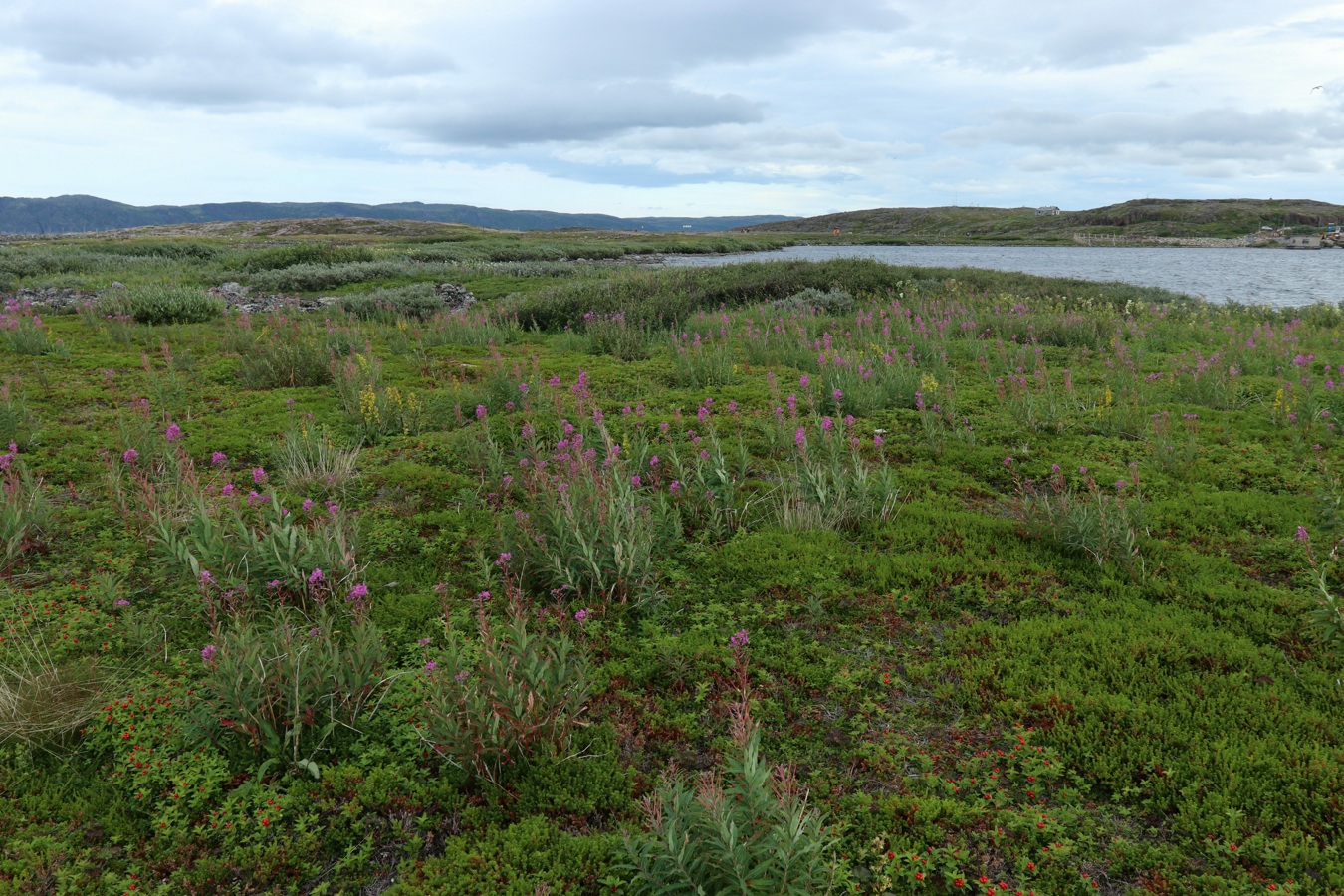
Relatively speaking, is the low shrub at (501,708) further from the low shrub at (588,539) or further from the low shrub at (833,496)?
the low shrub at (833,496)

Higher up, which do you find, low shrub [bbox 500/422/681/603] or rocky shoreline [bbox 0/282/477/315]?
rocky shoreline [bbox 0/282/477/315]

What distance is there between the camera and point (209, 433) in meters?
7.79

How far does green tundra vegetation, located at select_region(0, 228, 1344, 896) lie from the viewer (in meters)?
2.90

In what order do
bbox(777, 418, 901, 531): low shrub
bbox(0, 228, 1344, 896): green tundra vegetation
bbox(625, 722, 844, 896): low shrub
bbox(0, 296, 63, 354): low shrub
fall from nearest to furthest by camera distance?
bbox(625, 722, 844, 896): low shrub, bbox(0, 228, 1344, 896): green tundra vegetation, bbox(777, 418, 901, 531): low shrub, bbox(0, 296, 63, 354): low shrub

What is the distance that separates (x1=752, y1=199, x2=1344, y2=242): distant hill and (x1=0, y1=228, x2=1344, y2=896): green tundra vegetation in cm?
10482

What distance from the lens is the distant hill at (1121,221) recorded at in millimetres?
101250

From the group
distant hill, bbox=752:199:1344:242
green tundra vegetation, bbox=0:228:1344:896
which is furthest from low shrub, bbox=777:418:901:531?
distant hill, bbox=752:199:1344:242

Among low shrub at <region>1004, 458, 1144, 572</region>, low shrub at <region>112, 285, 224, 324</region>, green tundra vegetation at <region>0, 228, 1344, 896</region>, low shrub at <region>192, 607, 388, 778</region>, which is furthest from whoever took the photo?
low shrub at <region>112, 285, 224, 324</region>

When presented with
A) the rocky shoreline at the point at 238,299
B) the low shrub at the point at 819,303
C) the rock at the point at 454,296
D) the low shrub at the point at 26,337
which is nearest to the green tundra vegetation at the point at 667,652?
the low shrub at the point at 26,337

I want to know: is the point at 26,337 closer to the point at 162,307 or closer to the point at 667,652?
the point at 162,307

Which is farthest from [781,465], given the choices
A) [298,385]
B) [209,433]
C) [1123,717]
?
[298,385]

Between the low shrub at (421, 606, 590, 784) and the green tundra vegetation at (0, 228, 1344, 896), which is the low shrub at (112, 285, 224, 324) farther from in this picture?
the low shrub at (421, 606, 590, 784)

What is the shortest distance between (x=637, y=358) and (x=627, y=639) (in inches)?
350

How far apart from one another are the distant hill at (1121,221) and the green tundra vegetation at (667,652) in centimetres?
10482
